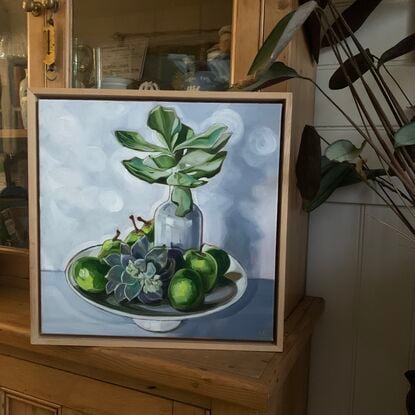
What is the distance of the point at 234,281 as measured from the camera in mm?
692

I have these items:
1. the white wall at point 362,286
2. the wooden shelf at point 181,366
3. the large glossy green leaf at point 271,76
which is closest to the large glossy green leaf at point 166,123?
the large glossy green leaf at point 271,76

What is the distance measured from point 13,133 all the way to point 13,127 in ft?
0.05

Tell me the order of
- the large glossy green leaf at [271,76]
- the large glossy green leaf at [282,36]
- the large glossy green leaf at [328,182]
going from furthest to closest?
the large glossy green leaf at [328,182] → the large glossy green leaf at [271,76] → the large glossy green leaf at [282,36]

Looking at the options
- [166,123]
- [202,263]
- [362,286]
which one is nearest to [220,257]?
[202,263]

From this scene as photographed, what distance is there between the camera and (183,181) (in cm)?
68

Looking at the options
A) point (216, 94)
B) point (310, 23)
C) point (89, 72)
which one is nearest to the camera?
point (216, 94)

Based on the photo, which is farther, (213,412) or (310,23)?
(310,23)

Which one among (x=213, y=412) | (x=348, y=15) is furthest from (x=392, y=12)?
(x=213, y=412)

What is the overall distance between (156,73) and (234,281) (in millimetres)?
483

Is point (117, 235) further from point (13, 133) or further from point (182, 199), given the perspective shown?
point (13, 133)

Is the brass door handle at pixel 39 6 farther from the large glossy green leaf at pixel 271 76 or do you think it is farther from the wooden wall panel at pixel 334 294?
the wooden wall panel at pixel 334 294

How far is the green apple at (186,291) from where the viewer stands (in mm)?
688

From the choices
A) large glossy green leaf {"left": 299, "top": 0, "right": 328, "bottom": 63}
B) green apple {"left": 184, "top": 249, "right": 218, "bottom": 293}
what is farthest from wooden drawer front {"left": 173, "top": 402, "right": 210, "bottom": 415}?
large glossy green leaf {"left": 299, "top": 0, "right": 328, "bottom": 63}

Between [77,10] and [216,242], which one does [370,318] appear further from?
[77,10]
